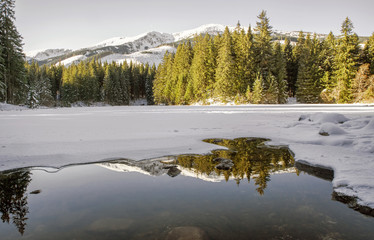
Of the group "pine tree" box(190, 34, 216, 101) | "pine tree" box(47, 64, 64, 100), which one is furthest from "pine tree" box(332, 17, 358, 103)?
"pine tree" box(47, 64, 64, 100)

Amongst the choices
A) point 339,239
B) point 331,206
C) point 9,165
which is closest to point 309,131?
point 331,206

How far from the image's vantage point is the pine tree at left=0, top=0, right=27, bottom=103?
2958 cm

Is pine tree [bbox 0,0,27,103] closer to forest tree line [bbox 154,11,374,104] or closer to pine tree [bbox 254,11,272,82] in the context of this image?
forest tree line [bbox 154,11,374,104]

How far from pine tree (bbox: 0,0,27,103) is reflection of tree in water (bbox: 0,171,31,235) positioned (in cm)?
3024

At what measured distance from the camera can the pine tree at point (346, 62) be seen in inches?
1362

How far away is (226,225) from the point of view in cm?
335

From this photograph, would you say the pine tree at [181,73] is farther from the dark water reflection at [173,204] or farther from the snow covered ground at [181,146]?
the dark water reflection at [173,204]

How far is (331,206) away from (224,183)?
2.12m

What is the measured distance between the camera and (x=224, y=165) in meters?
6.34

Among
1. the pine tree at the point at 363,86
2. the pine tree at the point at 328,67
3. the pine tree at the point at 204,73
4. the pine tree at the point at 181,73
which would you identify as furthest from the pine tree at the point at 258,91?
the pine tree at the point at 181,73

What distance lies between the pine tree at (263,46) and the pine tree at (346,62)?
36.7 feet

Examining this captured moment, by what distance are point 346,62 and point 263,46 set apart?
1355 centimetres

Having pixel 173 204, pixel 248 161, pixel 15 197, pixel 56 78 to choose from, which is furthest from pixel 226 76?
pixel 56 78

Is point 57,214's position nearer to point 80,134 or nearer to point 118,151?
point 118,151
